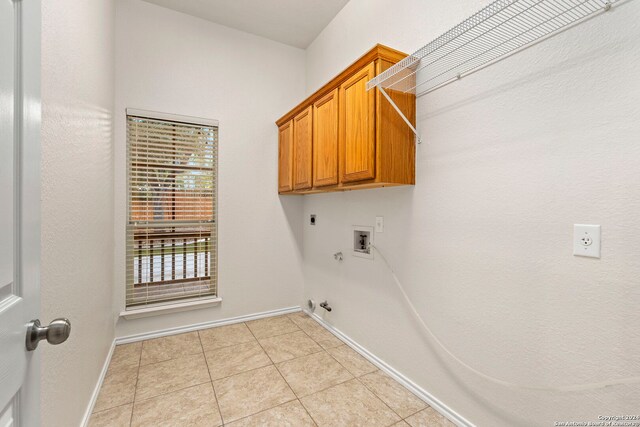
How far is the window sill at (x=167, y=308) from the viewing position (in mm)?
2605

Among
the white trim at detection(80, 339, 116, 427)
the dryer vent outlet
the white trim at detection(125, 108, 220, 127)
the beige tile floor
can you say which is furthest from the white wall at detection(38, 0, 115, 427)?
the dryer vent outlet

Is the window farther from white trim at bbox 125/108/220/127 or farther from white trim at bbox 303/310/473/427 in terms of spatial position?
white trim at bbox 303/310/473/427

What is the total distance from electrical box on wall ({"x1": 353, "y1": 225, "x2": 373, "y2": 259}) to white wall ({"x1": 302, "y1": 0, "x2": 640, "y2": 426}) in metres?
0.22

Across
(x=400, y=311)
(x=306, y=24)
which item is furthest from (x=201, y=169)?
(x=400, y=311)

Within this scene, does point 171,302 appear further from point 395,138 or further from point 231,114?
point 395,138

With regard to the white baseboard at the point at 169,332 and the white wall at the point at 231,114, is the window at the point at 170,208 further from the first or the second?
the white baseboard at the point at 169,332

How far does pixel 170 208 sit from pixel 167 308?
3.12 ft

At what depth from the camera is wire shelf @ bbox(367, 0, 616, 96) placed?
→ 1.10 meters

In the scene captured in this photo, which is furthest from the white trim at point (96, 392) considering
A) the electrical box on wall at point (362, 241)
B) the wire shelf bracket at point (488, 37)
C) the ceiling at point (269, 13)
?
the ceiling at point (269, 13)

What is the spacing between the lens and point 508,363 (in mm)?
1385

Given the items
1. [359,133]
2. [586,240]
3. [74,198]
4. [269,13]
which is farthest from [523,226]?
[269,13]

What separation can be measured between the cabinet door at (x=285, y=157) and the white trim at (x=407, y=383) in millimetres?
1521

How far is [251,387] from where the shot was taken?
1939 millimetres

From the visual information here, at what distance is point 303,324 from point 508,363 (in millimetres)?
1981
